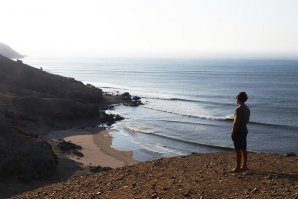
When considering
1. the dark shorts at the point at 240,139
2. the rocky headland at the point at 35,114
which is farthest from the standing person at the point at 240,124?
the rocky headland at the point at 35,114

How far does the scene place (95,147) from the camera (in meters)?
42.7

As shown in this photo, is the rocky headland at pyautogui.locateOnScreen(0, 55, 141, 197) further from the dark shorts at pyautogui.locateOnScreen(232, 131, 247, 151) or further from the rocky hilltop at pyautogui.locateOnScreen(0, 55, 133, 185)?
the dark shorts at pyautogui.locateOnScreen(232, 131, 247, 151)

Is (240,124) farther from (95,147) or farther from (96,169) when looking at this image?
(95,147)

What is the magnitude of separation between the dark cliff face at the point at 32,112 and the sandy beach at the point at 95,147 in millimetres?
3448

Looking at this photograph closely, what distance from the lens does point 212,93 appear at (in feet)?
324

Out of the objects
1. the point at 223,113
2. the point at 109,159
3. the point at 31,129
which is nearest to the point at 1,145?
the point at 109,159

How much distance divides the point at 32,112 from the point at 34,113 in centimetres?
29

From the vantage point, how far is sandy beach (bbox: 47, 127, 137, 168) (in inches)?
1419

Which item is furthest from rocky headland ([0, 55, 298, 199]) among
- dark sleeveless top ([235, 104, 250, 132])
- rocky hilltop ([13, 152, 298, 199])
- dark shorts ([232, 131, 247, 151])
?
dark sleeveless top ([235, 104, 250, 132])

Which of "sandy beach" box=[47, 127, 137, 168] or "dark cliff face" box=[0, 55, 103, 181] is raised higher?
"dark cliff face" box=[0, 55, 103, 181]

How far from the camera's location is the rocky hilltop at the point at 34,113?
26.3 m

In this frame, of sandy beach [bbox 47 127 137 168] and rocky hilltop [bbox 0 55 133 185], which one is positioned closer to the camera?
rocky hilltop [bbox 0 55 133 185]

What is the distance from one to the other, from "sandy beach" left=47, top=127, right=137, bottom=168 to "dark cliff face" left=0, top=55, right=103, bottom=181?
11.3ft

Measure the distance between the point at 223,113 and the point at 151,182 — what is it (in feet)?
177
